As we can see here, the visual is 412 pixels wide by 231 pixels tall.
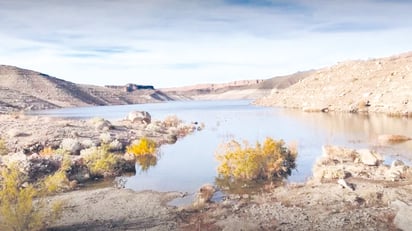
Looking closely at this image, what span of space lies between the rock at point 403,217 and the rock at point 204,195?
19.0 ft

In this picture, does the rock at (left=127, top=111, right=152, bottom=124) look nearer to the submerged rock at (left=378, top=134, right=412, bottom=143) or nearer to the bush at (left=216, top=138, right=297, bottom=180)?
the submerged rock at (left=378, top=134, right=412, bottom=143)

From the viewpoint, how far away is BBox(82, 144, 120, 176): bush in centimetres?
1931

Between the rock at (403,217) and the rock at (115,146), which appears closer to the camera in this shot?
the rock at (403,217)

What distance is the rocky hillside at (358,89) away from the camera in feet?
176

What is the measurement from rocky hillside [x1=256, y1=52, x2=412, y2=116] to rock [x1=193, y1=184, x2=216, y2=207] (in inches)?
1518

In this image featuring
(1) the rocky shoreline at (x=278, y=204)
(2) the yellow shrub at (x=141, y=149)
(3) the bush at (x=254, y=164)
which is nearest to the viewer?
(1) the rocky shoreline at (x=278, y=204)

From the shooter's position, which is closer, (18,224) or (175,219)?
(18,224)

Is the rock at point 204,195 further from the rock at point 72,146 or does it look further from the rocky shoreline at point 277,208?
the rock at point 72,146

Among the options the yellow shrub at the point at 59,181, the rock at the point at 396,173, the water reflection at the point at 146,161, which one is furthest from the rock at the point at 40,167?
the rock at the point at 396,173

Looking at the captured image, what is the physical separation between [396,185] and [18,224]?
12.4 m

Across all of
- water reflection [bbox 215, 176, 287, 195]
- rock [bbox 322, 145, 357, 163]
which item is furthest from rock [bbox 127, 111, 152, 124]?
water reflection [bbox 215, 176, 287, 195]

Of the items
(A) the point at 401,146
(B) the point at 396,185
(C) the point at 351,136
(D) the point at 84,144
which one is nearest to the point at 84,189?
(D) the point at 84,144

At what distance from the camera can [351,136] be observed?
1224 inches

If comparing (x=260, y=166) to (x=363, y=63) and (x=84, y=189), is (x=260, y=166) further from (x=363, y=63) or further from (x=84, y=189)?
(x=363, y=63)
